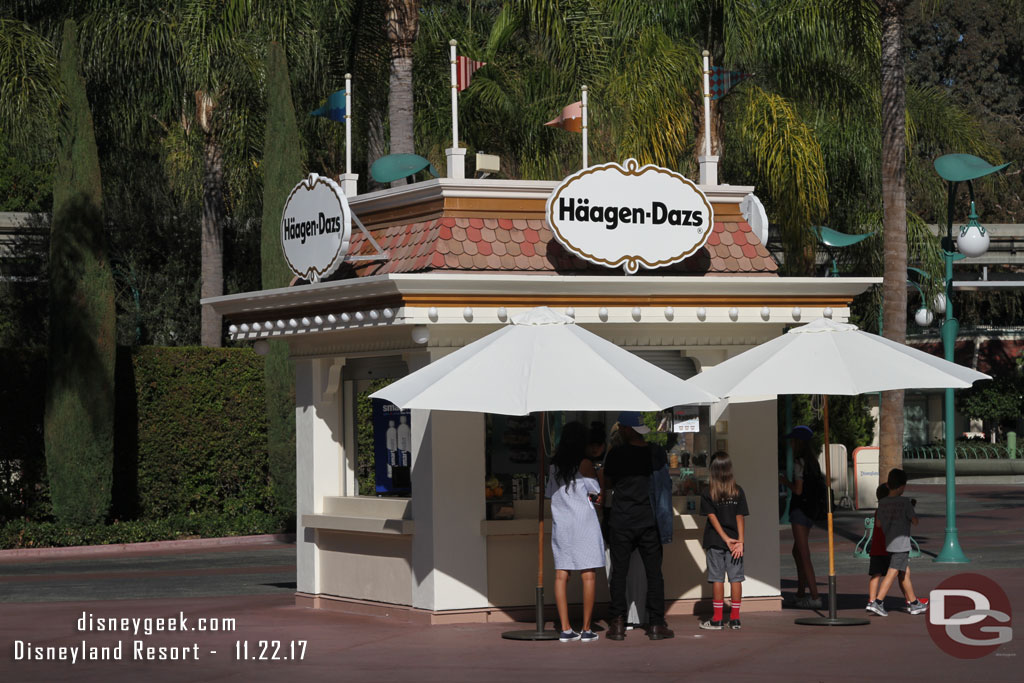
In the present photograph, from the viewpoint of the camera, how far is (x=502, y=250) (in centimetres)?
1312

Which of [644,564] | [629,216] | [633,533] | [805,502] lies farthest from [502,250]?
[805,502]

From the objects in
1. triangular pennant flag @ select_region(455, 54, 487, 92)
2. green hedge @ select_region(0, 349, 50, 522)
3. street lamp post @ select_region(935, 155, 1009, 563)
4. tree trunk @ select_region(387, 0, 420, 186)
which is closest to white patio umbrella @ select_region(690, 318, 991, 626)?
triangular pennant flag @ select_region(455, 54, 487, 92)

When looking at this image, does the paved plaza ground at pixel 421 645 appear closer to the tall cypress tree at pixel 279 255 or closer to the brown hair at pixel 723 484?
the brown hair at pixel 723 484

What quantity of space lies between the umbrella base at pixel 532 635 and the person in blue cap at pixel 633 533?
487 mm

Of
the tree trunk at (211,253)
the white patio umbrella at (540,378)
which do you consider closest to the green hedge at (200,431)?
the tree trunk at (211,253)

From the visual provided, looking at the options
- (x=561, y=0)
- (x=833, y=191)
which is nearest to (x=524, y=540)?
(x=561, y=0)

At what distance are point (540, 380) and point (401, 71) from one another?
1023 cm

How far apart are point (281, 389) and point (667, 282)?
1308cm

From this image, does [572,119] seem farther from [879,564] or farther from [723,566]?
[879,564]

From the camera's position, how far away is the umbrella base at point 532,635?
11844 mm

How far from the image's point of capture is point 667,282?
13008 millimetres

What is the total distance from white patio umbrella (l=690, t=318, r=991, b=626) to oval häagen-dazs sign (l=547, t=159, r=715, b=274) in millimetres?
1196

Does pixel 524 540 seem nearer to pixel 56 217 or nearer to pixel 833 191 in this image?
pixel 56 217

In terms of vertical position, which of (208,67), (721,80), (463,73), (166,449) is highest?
(208,67)
